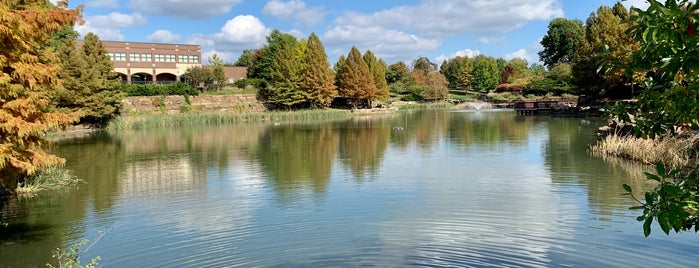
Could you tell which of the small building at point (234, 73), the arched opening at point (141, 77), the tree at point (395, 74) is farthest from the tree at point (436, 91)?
the arched opening at point (141, 77)

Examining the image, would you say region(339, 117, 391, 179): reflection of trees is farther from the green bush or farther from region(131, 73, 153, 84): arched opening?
region(131, 73, 153, 84): arched opening

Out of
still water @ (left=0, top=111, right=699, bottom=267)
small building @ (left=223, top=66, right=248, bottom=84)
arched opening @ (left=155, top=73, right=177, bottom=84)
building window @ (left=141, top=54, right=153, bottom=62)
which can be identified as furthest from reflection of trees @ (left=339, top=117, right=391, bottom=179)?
arched opening @ (left=155, top=73, right=177, bottom=84)

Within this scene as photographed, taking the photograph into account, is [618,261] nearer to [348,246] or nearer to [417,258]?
[417,258]

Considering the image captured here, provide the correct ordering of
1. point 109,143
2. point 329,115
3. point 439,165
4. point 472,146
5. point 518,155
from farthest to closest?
point 329,115
point 109,143
point 472,146
point 518,155
point 439,165

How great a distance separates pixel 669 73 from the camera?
9.59ft

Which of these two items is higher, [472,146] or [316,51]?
[316,51]

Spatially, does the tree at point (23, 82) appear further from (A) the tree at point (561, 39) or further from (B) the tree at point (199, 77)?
(A) the tree at point (561, 39)

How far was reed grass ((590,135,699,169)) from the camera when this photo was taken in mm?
14877

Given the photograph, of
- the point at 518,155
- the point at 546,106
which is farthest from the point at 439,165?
the point at 546,106

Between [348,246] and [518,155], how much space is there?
524 inches

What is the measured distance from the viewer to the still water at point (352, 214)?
27.8ft

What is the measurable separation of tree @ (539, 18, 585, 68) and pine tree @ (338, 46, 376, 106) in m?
40.1

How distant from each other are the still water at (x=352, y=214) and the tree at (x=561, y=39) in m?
73.9

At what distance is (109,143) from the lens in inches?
1184
